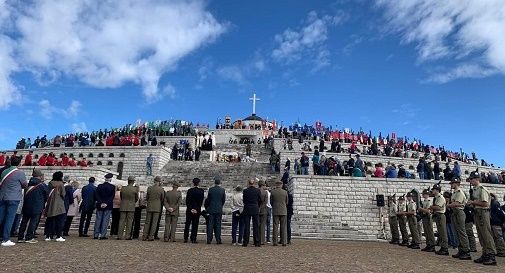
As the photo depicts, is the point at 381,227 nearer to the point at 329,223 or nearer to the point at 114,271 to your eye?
the point at 329,223

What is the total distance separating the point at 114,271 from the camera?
5.40 metres

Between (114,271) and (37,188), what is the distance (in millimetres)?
4430

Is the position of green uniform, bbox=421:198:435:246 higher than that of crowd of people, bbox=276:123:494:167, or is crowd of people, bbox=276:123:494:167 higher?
crowd of people, bbox=276:123:494:167

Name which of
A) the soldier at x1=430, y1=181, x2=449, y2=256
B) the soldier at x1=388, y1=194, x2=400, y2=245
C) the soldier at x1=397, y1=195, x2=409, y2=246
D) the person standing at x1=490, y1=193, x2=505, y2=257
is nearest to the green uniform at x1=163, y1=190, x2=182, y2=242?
the soldier at x1=430, y1=181, x2=449, y2=256

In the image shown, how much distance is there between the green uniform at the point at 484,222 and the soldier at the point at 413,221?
3782 millimetres

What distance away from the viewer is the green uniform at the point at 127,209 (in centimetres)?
1052

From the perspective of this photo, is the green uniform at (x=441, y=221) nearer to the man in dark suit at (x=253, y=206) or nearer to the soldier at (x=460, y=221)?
the soldier at (x=460, y=221)

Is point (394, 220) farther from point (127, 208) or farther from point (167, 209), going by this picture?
point (127, 208)

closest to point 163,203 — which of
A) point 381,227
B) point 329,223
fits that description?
point 329,223

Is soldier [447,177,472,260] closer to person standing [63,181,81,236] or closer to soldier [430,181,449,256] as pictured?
soldier [430,181,449,256]

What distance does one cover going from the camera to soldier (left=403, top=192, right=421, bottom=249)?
11781 mm

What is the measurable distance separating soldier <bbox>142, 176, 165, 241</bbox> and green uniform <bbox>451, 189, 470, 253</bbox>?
755 cm

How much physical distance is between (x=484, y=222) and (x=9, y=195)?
9.96 meters

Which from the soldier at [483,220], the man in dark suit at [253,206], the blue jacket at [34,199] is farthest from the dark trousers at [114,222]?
the soldier at [483,220]
